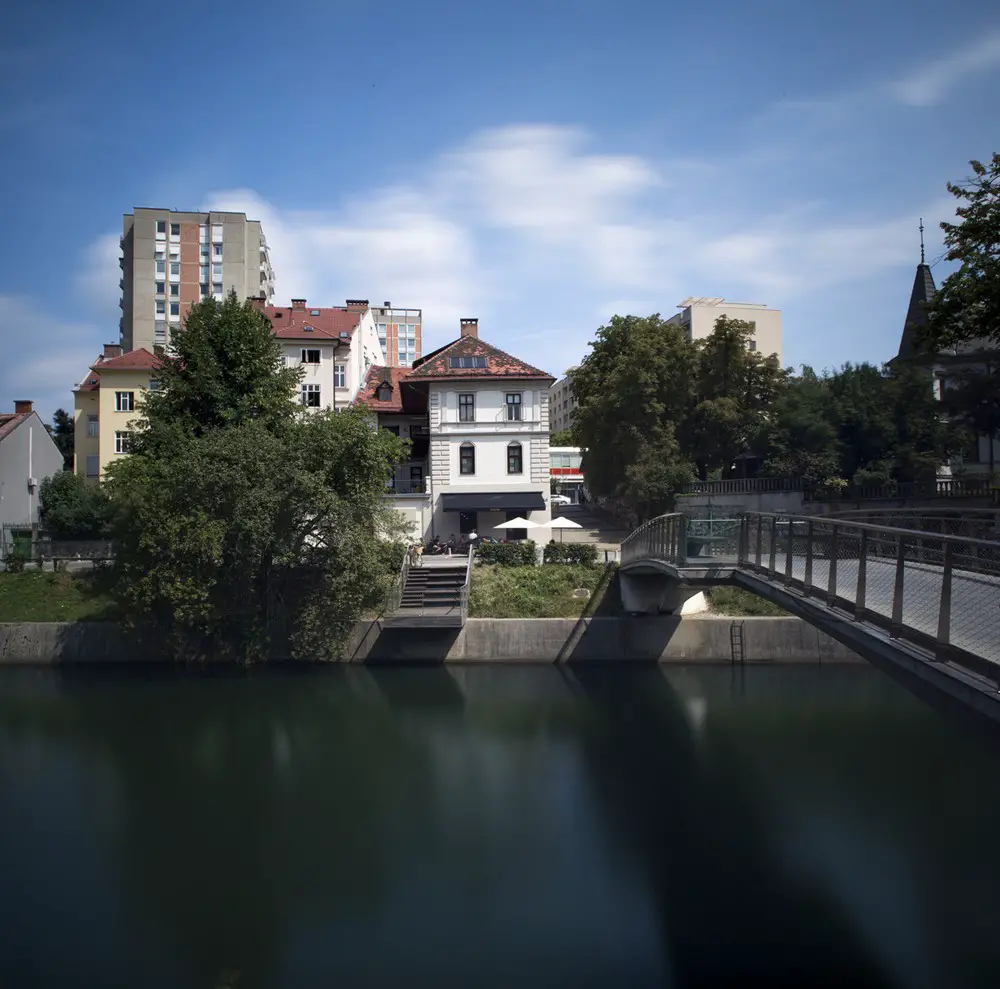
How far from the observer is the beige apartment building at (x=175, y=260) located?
66.9 metres

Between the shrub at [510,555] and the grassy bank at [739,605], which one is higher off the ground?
the shrub at [510,555]

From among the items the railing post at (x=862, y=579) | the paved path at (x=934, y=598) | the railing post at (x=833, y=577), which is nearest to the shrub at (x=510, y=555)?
the paved path at (x=934, y=598)

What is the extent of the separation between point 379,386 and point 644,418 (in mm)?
13890

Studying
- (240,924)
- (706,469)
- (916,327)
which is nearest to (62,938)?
(240,924)

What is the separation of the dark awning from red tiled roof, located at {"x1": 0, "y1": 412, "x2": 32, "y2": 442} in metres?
19.9

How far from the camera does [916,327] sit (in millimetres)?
16797

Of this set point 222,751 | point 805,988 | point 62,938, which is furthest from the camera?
point 222,751

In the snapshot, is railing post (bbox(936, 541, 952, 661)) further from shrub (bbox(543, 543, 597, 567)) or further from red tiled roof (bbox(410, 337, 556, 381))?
red tiled roof (bbox(410, 337, 556, 381))

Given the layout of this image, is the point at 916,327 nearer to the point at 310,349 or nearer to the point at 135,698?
the point at 135,698

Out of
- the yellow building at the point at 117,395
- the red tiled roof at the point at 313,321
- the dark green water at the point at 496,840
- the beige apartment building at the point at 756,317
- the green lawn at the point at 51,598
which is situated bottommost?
the dark green water at the point at 496,840

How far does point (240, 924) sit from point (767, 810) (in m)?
8.87

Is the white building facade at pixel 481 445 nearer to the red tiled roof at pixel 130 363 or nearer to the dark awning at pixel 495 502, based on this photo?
the dark awning at pixel 495 502

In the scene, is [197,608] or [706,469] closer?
[197,608]

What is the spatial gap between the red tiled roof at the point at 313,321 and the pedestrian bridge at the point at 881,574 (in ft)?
97.6
